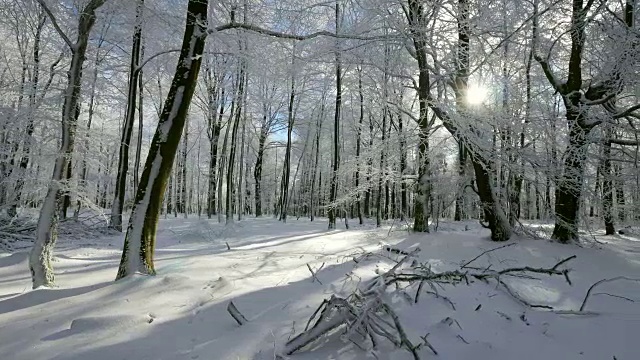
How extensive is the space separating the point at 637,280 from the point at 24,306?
7.36 meters

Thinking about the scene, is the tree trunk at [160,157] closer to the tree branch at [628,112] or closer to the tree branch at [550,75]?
the tree branch at [628,112]

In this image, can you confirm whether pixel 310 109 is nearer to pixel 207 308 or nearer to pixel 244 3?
pixel 244 3

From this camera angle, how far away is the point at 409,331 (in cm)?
295

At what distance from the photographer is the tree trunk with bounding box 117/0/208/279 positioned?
187 inches

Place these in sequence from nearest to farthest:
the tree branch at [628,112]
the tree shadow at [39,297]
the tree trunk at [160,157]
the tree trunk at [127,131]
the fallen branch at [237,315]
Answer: the fallen branch at [237,315]
the tree shadow at [39,297]
the tree trunk at [160,157]
the tree branch at [628,112]
the tree trunk at [127,131]

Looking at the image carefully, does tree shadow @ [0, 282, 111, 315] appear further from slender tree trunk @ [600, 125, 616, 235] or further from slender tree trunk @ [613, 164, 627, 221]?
slender tree trunk @ [613, 164, 627, 221]

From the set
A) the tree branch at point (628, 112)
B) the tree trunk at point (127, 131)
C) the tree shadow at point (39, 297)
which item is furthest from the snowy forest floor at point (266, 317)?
the tree trunk at point (127, 131)

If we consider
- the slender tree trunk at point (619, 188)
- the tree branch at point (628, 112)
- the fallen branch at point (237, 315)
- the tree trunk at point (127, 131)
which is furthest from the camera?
the tree trunk at point (127, 131)

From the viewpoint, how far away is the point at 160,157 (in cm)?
488

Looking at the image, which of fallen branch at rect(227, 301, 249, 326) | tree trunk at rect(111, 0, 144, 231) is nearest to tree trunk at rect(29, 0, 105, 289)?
fallen branch at rect(227, 301, 249, 326)

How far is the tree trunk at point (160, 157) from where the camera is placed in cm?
474

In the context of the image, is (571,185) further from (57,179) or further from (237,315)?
(57,179)

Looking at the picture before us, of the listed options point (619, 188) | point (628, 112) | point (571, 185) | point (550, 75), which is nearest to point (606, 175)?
point (571, 185)

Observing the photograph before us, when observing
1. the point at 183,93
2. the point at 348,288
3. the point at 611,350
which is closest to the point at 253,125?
the point at 183,93
